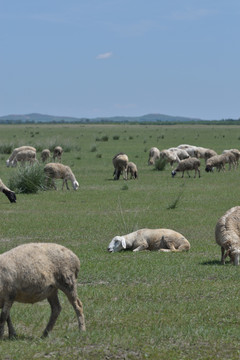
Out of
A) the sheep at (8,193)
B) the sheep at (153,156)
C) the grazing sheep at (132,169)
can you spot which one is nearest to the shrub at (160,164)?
the sheep at (153,156)

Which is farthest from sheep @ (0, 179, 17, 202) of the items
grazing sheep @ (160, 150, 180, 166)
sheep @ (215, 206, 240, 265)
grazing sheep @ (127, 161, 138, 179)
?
grazing sheep @ (160, 150, 180, 166)

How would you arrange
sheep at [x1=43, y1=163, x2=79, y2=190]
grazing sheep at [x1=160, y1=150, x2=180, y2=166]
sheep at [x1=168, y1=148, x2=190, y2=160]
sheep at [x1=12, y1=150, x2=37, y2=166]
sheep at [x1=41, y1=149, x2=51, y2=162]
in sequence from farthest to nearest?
sheep at [x1=41, y1=149, x2=51, y2=162], sheep at [x1=168, y1=148, x2=190, y2=160], grazing sheep at [x1=160, y1=150, x2=180, y2=166], sheep at [x1=12, y1=150, x2=37, y2=166], sheep at [x1=43, y1=163, x2=79, y2=190]

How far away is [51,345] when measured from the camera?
7453mm

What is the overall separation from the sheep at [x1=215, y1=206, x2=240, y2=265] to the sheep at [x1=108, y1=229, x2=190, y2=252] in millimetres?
1501

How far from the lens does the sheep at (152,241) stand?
1410 centimetres

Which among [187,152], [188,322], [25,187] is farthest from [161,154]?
[188,322]

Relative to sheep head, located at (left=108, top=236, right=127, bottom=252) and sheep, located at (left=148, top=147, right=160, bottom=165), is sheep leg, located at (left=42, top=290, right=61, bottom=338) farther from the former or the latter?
sheep, located at (left=148, top=147, right=160, bottom=165)

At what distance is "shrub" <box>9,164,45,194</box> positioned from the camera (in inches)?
1014

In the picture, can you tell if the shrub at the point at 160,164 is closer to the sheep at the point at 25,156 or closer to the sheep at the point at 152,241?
the sheep at the point at 25,156

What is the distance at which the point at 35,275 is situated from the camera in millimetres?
7555

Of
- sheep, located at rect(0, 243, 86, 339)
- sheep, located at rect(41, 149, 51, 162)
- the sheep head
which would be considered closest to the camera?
sheep, located at rect(0, 243, 86, 339)

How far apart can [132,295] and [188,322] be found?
5.39ft

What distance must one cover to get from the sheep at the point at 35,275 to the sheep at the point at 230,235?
482cm

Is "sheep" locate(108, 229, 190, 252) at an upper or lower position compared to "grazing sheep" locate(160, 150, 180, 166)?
Answer: lower
